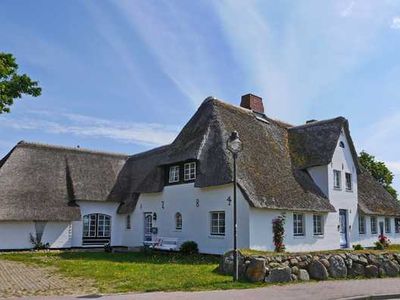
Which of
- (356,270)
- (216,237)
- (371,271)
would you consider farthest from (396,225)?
(356,270)

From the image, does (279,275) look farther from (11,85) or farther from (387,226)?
(387,226)

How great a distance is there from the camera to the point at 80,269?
1551 cm

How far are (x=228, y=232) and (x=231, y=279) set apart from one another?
24.7 ft

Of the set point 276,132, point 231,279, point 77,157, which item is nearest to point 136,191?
point 77,157

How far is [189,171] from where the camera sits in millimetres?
22594

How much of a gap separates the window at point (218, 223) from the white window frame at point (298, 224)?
3.76 metres

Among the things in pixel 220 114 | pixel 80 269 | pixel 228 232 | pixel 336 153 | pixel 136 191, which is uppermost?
pixel 220 114

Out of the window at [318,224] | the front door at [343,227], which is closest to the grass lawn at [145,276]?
the window at [318,224]

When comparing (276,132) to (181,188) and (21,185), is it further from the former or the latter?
(21,185)

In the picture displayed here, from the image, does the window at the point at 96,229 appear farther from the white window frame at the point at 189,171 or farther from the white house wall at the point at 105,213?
the white window frame at the point at 189,171

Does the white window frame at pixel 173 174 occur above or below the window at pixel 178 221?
above

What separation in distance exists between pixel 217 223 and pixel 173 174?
428cm

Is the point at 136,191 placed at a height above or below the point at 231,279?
above

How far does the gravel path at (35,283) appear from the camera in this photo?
10.7 m
